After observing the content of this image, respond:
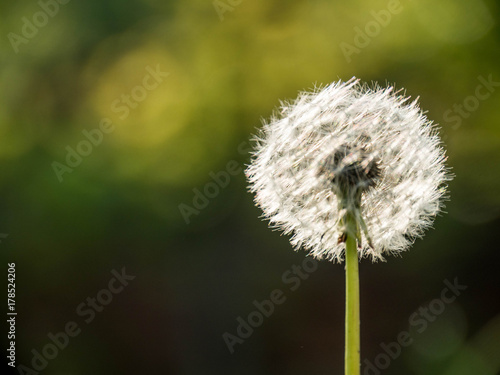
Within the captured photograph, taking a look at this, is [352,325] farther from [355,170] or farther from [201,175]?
[201,175]

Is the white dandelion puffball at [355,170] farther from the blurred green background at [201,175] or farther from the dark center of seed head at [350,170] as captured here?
the blurred green background at [201,175]

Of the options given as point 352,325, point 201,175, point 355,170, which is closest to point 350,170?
point 355,170

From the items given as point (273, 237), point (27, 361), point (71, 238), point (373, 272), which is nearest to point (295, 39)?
point (273, 237)

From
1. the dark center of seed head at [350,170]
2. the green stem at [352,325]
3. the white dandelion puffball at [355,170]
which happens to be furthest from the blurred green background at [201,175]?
the green stem at [352,325]

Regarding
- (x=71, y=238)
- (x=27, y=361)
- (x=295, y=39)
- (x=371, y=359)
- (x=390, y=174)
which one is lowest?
(x=371, y=359)

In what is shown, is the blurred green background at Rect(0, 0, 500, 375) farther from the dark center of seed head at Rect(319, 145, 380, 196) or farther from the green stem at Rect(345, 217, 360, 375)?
the green stem at Rect(345, 217, 360, 375)

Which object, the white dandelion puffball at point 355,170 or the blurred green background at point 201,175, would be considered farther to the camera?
the blurred green background at point 201,175

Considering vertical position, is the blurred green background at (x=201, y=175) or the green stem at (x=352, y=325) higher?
the blurred green background at (x=201, y=175)

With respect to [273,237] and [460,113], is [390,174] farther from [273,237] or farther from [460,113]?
[460,113]
